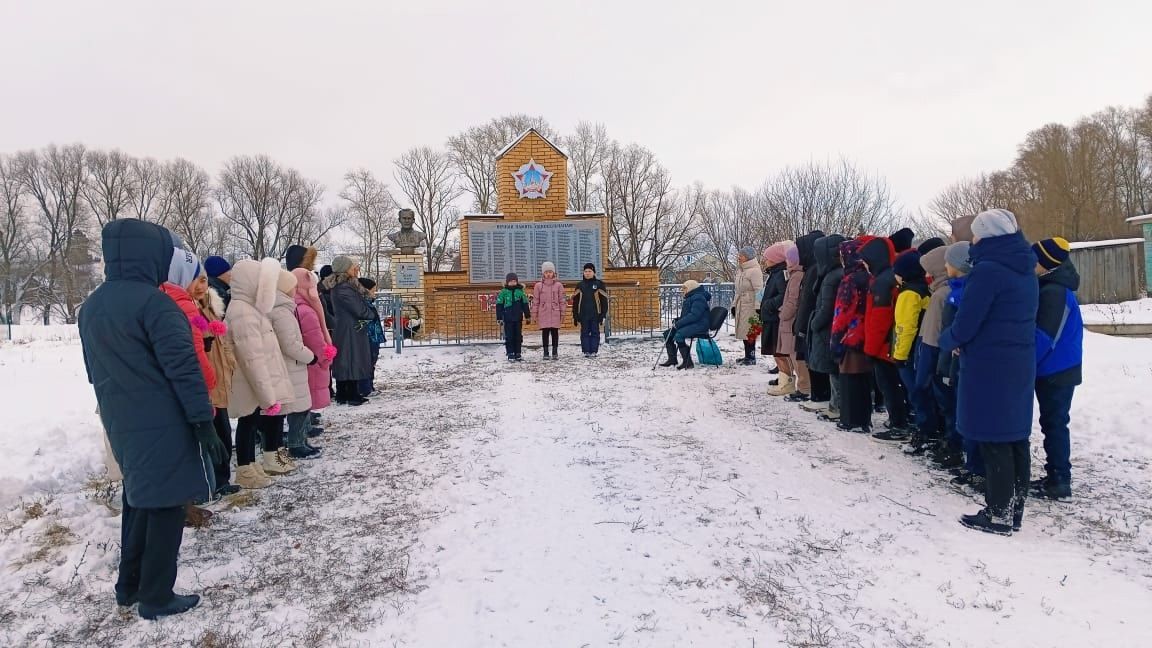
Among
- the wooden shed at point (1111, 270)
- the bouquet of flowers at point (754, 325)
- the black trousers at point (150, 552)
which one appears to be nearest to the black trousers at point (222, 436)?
the black trousers at point (150, 552)

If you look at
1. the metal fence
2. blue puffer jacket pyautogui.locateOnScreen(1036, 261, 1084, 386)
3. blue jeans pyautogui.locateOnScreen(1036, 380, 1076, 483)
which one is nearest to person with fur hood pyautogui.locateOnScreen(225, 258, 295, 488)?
blue puffer jacket pyautogui.locateOnScreen(1036, 261, 1084, 386)

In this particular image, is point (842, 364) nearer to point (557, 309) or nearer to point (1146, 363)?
point (1146, 363)

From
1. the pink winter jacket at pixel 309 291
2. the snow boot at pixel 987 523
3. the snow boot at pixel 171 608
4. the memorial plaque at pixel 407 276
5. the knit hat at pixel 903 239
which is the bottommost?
the snow boot at pixel 171 608

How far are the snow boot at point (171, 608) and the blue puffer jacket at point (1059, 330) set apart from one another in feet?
15.8

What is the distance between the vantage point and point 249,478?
4.55 m

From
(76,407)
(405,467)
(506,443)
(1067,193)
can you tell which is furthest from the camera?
(1067,193)

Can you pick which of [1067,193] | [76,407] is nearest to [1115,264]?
[1067,193]

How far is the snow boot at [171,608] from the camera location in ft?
9.21

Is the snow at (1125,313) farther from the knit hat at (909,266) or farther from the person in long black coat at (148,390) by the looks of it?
the person in long black coat at (148,390)

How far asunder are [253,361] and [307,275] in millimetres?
1366

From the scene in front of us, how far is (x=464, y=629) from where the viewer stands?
266cm

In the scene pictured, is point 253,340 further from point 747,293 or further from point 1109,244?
point 1109,244

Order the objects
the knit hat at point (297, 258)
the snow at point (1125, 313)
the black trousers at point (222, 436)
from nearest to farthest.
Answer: the black trousers at point (222, 436)
the knit hat at point (297, 258)
the snow at point (1125, 313)

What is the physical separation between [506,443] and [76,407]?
4.63 m
